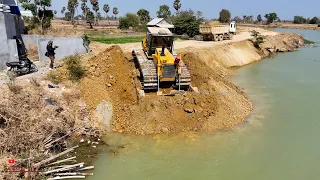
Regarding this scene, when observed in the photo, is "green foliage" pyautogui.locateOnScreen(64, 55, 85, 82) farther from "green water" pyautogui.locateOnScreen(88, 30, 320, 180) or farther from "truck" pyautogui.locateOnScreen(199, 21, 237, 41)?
"truck" pyautogui.locateOnScreen(199, 21, 237, 41)

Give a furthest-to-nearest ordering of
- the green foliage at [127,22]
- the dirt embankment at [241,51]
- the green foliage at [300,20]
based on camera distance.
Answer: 1. the green foliage at [300,20]
2. the green foliage at [127,22]
3. the dirt embankment at [241,51]

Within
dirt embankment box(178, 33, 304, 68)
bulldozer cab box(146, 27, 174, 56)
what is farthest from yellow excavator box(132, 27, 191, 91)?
dirt embankment box(178, 33, 304, 68)

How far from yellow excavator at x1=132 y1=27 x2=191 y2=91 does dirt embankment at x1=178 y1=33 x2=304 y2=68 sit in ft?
24.8

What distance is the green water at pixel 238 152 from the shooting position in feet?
27.1

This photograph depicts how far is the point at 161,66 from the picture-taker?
1186cm

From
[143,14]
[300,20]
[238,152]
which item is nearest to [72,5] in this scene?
[143,14]

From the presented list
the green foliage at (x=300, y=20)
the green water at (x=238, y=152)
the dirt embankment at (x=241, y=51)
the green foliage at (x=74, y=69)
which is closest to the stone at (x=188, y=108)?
the green water at (x=238, y=152)

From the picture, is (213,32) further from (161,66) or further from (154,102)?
(154,102)

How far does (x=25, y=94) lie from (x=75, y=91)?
2.14 metres

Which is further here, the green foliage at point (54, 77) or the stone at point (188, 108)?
the green foliage at point (54, 77)

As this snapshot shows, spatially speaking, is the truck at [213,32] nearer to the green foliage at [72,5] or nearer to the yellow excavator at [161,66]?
the yellow excavator at [161,66]

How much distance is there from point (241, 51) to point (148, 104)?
671 inches

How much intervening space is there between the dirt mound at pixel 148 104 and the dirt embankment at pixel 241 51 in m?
8.32

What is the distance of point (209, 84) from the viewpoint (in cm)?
1363
